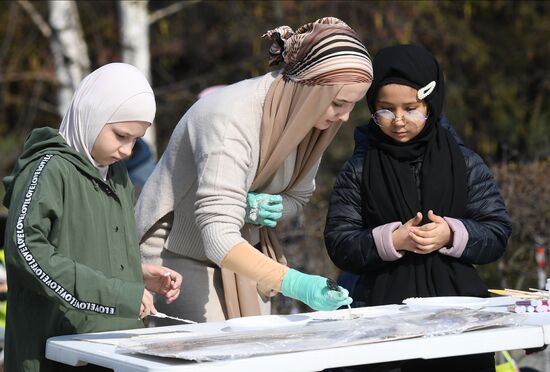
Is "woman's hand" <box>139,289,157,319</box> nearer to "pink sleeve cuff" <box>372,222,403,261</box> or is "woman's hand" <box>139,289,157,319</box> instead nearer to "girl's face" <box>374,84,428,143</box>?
"pink sleeve cuff" <box>372,222,403,261</box>

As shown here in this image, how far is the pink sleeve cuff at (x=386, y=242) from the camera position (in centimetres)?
356

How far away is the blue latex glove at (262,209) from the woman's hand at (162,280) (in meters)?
0.33

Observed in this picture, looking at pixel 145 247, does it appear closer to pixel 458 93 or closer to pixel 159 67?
pixel 458 93

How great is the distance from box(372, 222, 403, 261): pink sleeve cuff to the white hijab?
2.77 feet

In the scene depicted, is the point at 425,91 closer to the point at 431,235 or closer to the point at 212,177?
the point at 431,235

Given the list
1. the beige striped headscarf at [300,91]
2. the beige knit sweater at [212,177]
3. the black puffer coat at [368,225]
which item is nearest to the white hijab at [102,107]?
the beige knit sweater at [212,177]

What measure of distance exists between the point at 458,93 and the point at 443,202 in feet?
26.6

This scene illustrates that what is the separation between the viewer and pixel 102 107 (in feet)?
10.0

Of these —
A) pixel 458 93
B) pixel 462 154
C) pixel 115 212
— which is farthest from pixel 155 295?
pixel 458 93

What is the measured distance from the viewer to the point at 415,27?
11.3 meters

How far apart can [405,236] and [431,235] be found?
0.25ft

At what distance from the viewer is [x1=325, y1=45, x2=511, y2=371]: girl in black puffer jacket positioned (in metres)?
3.58

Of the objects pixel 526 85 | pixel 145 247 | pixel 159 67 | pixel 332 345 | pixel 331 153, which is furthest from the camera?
pixel 159 67

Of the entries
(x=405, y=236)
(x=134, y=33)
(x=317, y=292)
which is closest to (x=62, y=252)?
(x=317, y=292)
